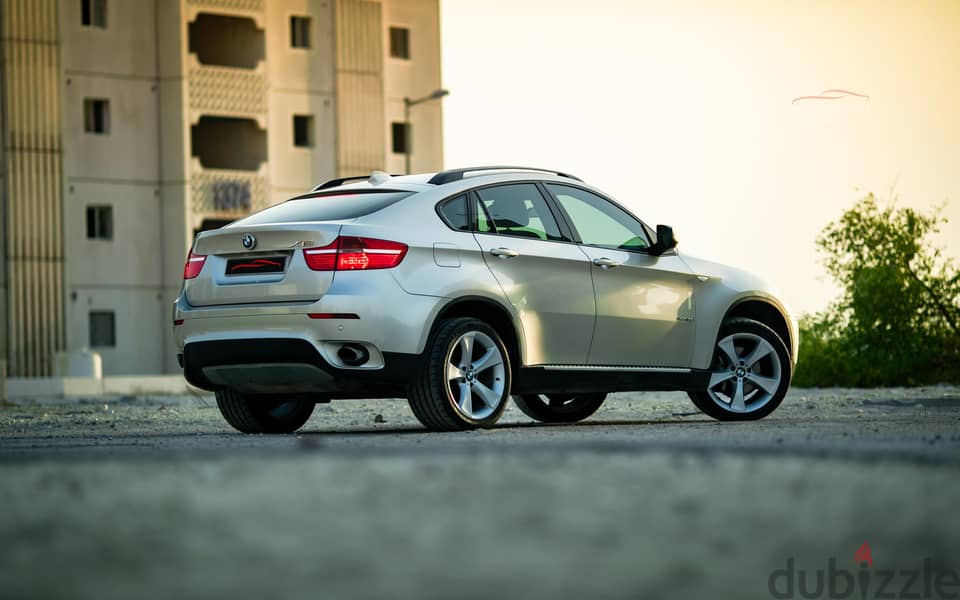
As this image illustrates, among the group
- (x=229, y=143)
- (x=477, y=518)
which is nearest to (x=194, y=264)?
(x=477, y=518)

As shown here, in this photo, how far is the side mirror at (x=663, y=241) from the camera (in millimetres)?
11906

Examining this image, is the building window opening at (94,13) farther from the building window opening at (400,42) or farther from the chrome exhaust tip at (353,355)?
the chrome exhaust tip at (353,355)

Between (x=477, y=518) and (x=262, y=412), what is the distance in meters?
6.77

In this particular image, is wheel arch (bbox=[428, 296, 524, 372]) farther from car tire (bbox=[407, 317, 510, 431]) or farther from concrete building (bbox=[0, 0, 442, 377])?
concrete building (bbox=[0, 0, 442, 377])

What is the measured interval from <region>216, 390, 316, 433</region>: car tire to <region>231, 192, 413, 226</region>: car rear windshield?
1260 mm

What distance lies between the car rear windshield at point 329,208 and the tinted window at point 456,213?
256 mm

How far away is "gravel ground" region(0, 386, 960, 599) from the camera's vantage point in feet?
12.9

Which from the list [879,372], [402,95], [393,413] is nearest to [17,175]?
[402,95]

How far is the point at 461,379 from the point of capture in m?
10.5

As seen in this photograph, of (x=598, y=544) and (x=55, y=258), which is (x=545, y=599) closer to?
(x=598, y=544)

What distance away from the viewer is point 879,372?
35469 mm

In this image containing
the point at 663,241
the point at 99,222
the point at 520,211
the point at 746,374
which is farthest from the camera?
the point at 99,222

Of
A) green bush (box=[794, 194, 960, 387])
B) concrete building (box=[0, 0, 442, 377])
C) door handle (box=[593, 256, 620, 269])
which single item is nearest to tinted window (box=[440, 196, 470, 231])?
door handle (box=[593, 256, 620, 269])

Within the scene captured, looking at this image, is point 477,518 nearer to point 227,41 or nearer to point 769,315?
point 769,315
